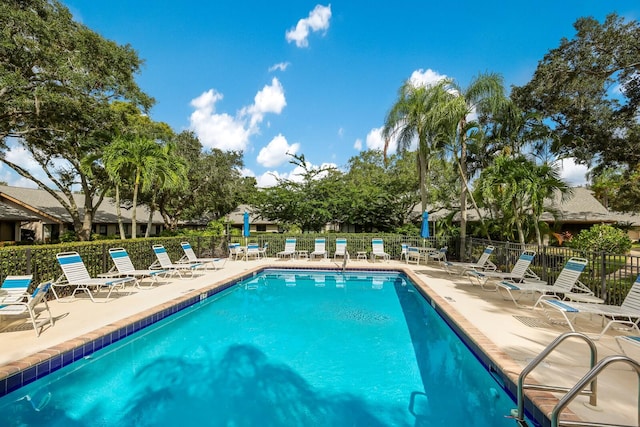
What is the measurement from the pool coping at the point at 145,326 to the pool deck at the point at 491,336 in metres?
0.01

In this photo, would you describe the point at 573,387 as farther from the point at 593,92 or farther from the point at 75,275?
the point at 593,92

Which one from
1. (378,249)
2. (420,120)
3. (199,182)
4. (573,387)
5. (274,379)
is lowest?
(274,379)

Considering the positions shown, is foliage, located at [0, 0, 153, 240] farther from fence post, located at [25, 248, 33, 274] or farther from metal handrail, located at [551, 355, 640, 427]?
metal handrail, located at [551, 355, 640, 427]

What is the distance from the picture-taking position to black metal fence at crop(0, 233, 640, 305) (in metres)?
7.00

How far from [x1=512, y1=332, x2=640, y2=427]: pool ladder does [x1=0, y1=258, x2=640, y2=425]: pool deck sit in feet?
0.39

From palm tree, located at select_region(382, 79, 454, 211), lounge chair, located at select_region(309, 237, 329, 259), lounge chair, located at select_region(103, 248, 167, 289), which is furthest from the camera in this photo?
lounge chair, located at select_region(309, 237, 329, 259)

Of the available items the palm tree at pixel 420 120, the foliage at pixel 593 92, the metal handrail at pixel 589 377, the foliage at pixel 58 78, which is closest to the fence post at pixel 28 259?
the foliage at pixel 58 78

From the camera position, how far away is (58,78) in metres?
13.3

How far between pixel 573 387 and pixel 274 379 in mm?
3689

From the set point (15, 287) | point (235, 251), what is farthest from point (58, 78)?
point (15, 287)

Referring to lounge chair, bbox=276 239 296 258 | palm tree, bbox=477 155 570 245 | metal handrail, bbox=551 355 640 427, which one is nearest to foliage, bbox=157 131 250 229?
lounge chair, bbox=276 239 296 258

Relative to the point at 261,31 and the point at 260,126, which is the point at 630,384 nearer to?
the point at 261,31

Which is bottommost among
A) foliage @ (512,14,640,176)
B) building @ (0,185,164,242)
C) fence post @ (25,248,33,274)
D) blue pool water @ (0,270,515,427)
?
blue pool water @ (0,270,515,427)

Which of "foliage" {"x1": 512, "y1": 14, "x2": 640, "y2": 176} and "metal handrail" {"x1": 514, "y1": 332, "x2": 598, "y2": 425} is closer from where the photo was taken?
"metal handrail" {"x1": 514, "y1": 332, "x2": 598, "y2": 425}
